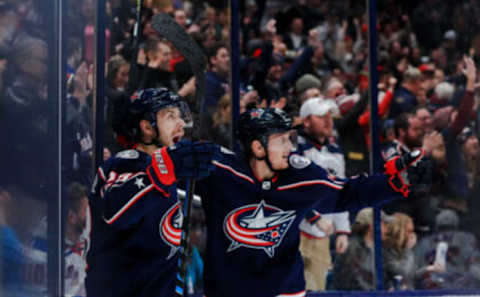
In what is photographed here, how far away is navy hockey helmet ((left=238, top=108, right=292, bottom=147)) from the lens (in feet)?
9.18

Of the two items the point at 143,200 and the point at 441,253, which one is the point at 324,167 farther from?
the point at 143,200

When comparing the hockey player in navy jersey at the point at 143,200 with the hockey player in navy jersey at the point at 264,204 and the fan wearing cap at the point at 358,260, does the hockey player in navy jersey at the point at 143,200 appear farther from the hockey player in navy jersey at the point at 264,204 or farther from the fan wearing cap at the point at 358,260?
the fan wearing cap at the point at 358,260

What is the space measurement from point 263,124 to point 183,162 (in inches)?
26.2

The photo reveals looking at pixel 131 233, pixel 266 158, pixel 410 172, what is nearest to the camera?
pixel 131 233

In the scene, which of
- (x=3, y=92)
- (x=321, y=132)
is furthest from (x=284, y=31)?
(x=3, y=92)

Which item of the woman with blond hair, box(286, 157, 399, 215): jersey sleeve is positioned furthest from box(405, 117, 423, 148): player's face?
box(286, 157, 399, 215): jersey sleeve

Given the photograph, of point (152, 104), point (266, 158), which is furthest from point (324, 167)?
point (152, 104)

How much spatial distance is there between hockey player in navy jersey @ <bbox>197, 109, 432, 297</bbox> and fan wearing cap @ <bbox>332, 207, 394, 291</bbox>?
880 millimetres

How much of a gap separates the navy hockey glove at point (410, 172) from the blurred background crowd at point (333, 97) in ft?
2.69

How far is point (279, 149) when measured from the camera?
2.80 m

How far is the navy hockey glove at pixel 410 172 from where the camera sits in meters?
2.72

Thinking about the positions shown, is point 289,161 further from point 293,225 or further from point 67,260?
point 67,260

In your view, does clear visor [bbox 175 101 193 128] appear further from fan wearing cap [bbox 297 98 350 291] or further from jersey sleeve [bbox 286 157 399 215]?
fan wearing cap [bbox 297 98 350 291]

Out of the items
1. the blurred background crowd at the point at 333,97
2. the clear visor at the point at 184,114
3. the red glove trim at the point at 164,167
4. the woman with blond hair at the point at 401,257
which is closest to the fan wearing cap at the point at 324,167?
the blurred background crowd at the point at 333,97
